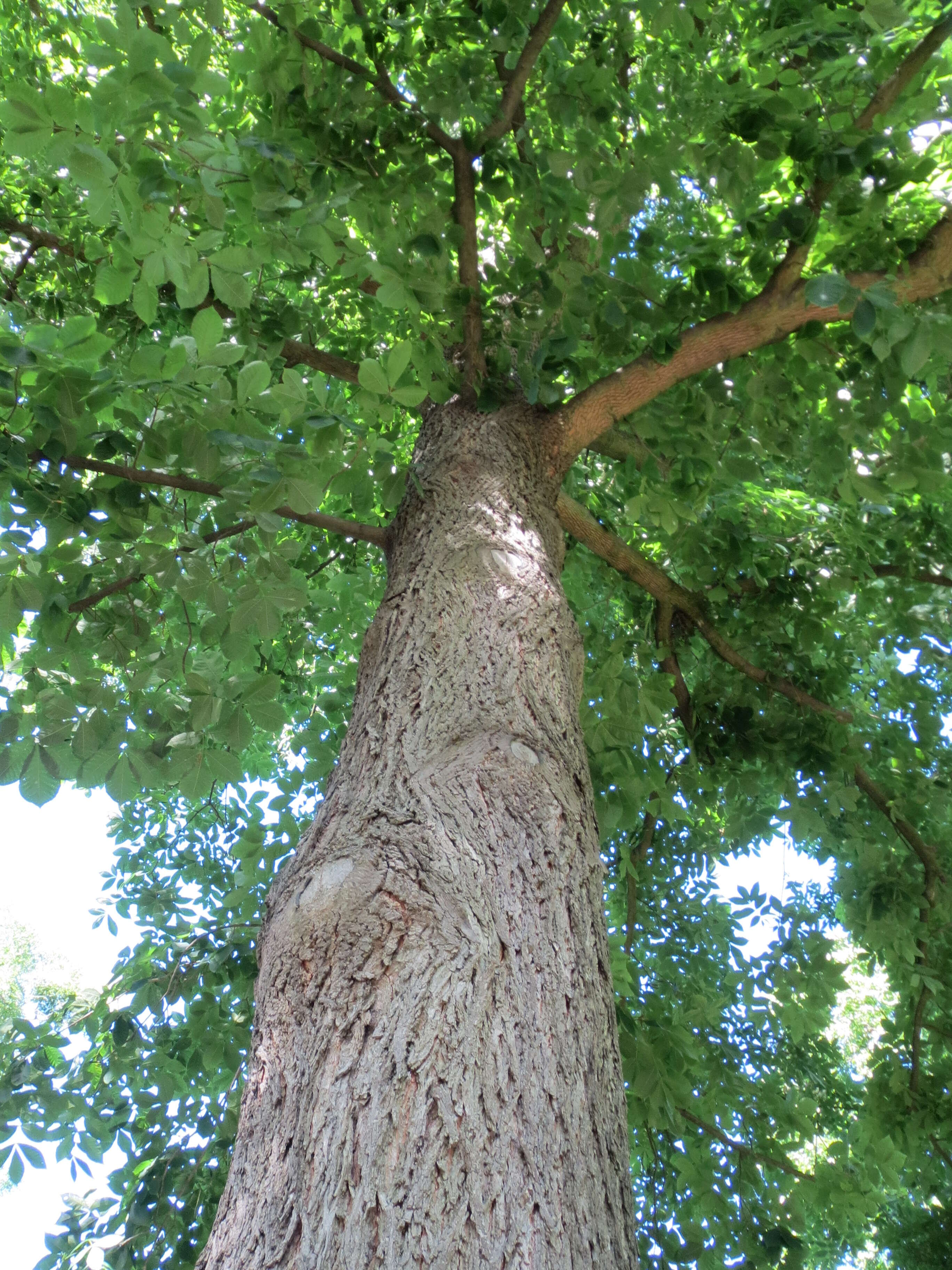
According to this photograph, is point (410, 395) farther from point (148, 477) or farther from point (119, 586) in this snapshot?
point (119, 586)

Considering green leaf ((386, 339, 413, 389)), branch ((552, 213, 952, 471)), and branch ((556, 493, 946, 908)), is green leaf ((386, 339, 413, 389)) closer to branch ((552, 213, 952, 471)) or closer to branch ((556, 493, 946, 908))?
branch ((552, 213, 952, 471))

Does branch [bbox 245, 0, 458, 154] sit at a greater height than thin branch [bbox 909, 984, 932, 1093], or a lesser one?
greater

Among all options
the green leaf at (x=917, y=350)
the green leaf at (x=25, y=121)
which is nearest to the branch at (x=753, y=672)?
the green leaf at (x=917, y=350)

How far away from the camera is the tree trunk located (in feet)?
3.43

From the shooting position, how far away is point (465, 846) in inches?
59.3

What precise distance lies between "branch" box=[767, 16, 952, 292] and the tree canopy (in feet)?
0.05

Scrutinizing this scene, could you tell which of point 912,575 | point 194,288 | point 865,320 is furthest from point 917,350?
point 912,575

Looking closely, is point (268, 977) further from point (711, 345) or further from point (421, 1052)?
point (711, 345)

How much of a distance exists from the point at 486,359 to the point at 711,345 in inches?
32.7

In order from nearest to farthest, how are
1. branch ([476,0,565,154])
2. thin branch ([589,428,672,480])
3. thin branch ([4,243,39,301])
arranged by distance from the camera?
branch ([476,0,565,154]) < thin branch ([589,428,672,480]) < thin branch ([4,243,39,301])

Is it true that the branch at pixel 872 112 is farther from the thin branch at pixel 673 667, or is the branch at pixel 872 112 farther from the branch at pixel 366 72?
the thin branch at pixel 673 667

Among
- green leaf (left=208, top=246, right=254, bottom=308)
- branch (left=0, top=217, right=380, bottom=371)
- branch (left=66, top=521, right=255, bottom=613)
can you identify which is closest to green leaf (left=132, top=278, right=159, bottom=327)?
green leaf (left=208, top=246, right=254, bottom=308)

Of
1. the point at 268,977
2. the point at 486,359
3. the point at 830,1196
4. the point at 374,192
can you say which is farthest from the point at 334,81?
the point at 830,1196

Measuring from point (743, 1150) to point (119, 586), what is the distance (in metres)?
2.99
